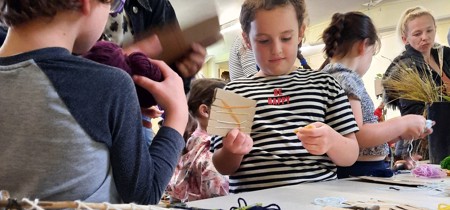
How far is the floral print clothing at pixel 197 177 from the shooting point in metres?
1.29

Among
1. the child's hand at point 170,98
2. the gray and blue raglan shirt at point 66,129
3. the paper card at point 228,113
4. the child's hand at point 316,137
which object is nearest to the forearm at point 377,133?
the child's hand at point 316,137

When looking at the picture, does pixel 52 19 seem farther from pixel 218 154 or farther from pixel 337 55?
pixel 337 55

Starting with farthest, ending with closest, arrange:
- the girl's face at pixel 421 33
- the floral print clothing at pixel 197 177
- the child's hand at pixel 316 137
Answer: the girl's face at pixel 421 33
the floral print clothing at pixel 197 177
the child's hand at pixel 316 137

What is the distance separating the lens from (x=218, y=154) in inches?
39.2

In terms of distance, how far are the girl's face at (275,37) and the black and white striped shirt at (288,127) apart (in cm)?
5

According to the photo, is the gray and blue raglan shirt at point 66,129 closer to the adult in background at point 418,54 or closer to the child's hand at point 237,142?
the child's hand at point 237,142

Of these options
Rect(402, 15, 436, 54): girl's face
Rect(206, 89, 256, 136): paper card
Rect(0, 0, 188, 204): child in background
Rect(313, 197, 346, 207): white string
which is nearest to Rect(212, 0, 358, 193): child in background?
Rect(206, 89, 256, 136): paper card

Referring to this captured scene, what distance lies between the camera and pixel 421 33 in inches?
74.3

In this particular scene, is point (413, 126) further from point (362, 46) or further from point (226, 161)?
point (226, 161)

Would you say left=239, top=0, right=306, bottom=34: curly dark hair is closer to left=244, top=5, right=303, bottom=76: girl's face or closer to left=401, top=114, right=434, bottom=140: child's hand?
left=244, top=5, right=303, bottom=76: girl's face

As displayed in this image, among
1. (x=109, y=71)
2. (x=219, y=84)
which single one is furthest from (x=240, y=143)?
(x=219, y=84)

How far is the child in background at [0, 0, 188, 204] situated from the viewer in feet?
1.53

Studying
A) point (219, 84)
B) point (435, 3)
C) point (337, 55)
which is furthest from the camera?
point (435, 3)

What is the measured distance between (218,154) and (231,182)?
9 centimetres
